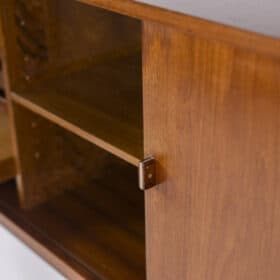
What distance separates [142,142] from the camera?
30.4 inches

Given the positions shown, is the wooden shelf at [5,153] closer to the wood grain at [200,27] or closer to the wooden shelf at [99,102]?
the wooden shelf at [99,102]

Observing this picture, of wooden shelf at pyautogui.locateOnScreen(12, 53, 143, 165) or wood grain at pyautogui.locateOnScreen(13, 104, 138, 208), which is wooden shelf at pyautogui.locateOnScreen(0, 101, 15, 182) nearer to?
wood grain at pyautogui.locateOnScreen(13, 104, 138, 208)

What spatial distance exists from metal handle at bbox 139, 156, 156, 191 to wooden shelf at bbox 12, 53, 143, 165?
33 millimetres

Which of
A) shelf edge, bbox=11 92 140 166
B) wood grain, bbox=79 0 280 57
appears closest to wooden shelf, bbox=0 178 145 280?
shelf edge, bbox=11 92 140 166

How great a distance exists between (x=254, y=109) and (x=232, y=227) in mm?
149

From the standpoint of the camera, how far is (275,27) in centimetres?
52

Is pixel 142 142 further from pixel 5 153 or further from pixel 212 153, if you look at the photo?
pixel 5 153

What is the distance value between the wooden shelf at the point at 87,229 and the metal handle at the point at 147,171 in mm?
254

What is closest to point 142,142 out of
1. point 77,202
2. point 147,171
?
point 147,171

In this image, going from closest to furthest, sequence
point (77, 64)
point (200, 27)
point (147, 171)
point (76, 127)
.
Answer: point (200, 27) < point (147, 171) < point (76, 127) < point (77, 64)

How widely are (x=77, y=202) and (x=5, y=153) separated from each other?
169 mm

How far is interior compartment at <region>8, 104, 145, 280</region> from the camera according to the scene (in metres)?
0.94

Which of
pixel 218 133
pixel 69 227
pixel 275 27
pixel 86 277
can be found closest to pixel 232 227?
pixel 218 133

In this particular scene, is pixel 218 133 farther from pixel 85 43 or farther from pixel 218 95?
pixel 85 43
